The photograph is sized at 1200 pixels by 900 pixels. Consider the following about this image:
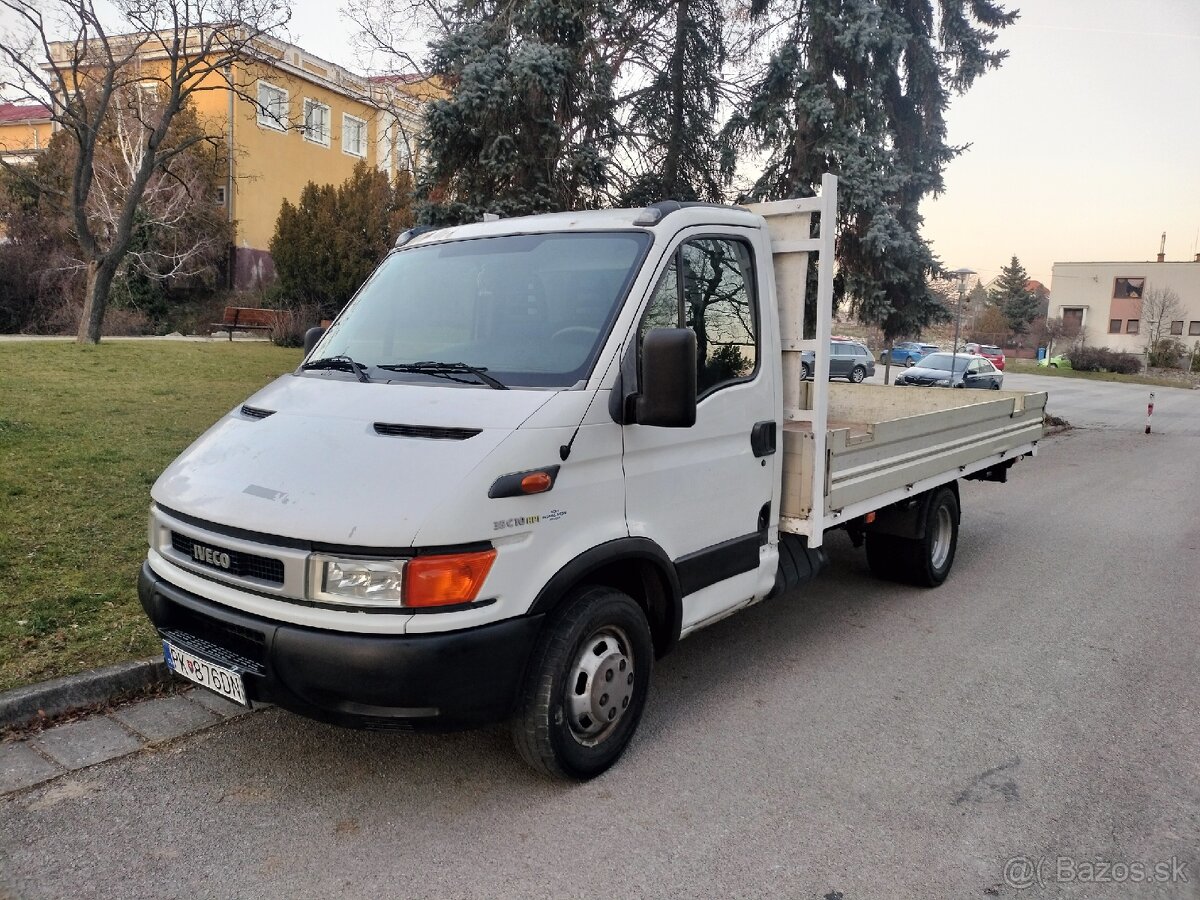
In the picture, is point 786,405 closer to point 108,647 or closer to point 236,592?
point 236,592

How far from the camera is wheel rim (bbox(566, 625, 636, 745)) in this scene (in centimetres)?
344

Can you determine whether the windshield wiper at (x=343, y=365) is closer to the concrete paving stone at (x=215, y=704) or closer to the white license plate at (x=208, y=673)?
the white license plate at (x=208, y=673)

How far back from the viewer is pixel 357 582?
2951 millimetres

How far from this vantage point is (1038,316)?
82375 mm

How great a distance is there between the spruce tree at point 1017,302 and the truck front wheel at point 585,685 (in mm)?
85478

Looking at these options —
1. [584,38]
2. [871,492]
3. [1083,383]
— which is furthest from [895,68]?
[1083,383]

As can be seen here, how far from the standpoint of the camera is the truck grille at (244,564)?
3.04 m

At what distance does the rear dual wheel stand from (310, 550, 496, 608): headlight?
13.5ft

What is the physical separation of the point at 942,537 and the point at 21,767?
229 inches

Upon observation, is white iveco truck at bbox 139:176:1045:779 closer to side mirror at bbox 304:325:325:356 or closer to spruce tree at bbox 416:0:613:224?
side mirror at bbox 304:325:325:356

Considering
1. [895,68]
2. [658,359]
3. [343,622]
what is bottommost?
[343,622]

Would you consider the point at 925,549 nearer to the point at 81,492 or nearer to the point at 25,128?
the point at 81,492

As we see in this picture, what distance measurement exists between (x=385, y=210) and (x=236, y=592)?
2769 centimetres

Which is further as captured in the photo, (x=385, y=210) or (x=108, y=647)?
(x=385, y=210)
